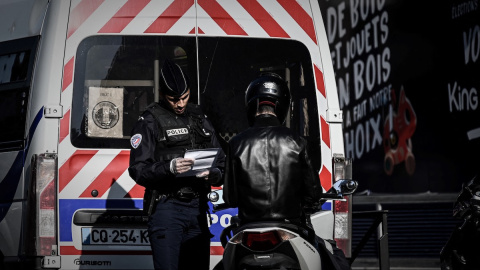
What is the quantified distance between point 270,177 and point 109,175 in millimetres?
1954

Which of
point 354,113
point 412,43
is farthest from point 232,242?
point 354,113

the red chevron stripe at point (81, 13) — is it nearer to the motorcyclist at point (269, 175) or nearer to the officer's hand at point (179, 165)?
the officer's hand at point (179, 165)

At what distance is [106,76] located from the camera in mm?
7758

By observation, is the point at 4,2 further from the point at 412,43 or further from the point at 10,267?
the point at 412,43

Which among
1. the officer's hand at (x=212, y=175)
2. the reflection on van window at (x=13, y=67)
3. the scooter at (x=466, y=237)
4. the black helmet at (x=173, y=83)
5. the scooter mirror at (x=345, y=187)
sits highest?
the reflection on van window at (x=13, y=67)

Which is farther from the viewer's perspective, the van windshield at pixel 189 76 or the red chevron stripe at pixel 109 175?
the van windshield at pixel 189 76

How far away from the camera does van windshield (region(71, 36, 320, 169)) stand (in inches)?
303

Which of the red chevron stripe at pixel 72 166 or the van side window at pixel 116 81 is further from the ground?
the van side window at pixel 116 81

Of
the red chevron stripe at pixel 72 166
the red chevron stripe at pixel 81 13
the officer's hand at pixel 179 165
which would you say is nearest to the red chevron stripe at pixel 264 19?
the red chevron stripe at pixel 81 13

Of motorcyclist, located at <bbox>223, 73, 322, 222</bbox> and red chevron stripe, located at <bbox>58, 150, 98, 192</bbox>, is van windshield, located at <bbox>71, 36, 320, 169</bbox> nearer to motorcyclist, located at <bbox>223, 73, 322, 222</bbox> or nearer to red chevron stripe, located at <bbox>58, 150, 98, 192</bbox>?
red chevron stripe, located at <bbox>58, 150, 98, 192</bbox>

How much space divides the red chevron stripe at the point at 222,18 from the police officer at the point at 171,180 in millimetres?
1111

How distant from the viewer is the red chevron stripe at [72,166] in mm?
7539

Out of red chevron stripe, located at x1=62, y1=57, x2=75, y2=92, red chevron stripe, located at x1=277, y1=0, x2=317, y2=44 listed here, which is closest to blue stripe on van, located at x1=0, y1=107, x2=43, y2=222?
red chevron stripe, located at x1=62, y1=57, x2=75, y2=92

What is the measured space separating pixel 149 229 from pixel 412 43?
835 centimetres
